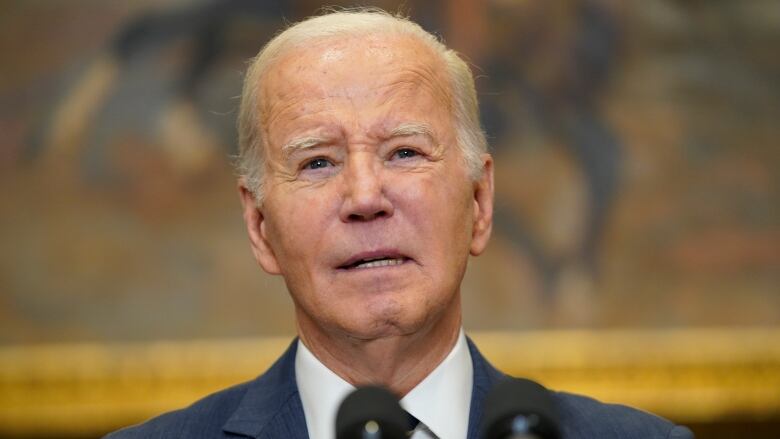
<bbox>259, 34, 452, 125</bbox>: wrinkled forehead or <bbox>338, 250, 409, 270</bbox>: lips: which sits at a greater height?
<bbox>259, 34, 452, 125</bbox>: wrinkled forehead

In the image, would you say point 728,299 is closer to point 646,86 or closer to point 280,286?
point 646,86

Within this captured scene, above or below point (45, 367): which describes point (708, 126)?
above

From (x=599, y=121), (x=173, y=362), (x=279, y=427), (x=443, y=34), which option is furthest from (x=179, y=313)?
(x=279, y=427)

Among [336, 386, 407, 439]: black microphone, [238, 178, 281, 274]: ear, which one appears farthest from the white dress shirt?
[336, 386, 407, 439]: black microphone

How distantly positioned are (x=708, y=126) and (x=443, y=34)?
1.45 m

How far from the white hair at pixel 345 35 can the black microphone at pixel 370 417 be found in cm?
105

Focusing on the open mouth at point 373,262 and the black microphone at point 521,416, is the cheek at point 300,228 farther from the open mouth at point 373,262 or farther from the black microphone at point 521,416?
the black microphone at point 521,416

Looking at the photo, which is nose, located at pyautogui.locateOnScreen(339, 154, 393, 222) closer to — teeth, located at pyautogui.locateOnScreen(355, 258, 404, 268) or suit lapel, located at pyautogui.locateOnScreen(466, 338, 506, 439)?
teeth, located at pyautogui.locateOnScreen(355, 258, 404, 268)

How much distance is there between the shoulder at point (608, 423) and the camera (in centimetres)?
267

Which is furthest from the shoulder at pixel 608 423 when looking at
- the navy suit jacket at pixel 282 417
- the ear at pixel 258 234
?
the ear at pixel 258 234

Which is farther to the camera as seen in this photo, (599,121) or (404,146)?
(599,121)

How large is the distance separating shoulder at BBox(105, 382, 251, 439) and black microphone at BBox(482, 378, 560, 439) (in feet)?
3.66

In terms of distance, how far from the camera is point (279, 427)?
2.61m

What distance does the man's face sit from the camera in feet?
8.14
